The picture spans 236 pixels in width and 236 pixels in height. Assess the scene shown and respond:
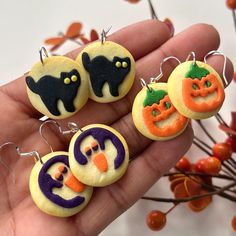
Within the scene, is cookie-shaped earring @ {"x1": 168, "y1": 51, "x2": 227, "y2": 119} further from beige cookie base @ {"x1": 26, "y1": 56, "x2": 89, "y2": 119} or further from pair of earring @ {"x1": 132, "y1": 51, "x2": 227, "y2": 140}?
beige cookie base @ {"x1": 26, "y1": 56, "x2": 89, "y2": 119}

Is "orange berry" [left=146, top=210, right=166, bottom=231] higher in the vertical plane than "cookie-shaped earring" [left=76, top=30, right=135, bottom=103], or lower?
lower

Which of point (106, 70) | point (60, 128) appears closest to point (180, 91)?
point (106, 70)

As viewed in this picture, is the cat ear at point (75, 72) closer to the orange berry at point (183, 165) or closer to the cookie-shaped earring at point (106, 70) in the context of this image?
the cookie-shaped earring at point (106, 70)

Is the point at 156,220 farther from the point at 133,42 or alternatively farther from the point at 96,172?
the point at 133,42

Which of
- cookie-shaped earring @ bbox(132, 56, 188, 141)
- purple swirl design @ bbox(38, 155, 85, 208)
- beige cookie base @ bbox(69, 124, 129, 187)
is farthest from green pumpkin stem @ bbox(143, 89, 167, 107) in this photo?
purple swirl design @ bbox(38, 155, 85, 208)

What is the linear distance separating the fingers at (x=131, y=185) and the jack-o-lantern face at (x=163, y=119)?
35 millimetres

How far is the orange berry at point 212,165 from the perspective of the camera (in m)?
0.90

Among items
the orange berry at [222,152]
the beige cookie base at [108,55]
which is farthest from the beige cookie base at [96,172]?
the orange berry at [222,152]

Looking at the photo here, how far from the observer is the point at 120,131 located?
87 centimetres

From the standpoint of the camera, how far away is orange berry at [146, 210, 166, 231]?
35.8 inches

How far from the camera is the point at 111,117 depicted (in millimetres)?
893

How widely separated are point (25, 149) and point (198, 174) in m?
0.36

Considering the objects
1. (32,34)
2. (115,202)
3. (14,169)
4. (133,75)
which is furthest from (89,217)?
(32,34)

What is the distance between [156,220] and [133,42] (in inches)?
15.1
